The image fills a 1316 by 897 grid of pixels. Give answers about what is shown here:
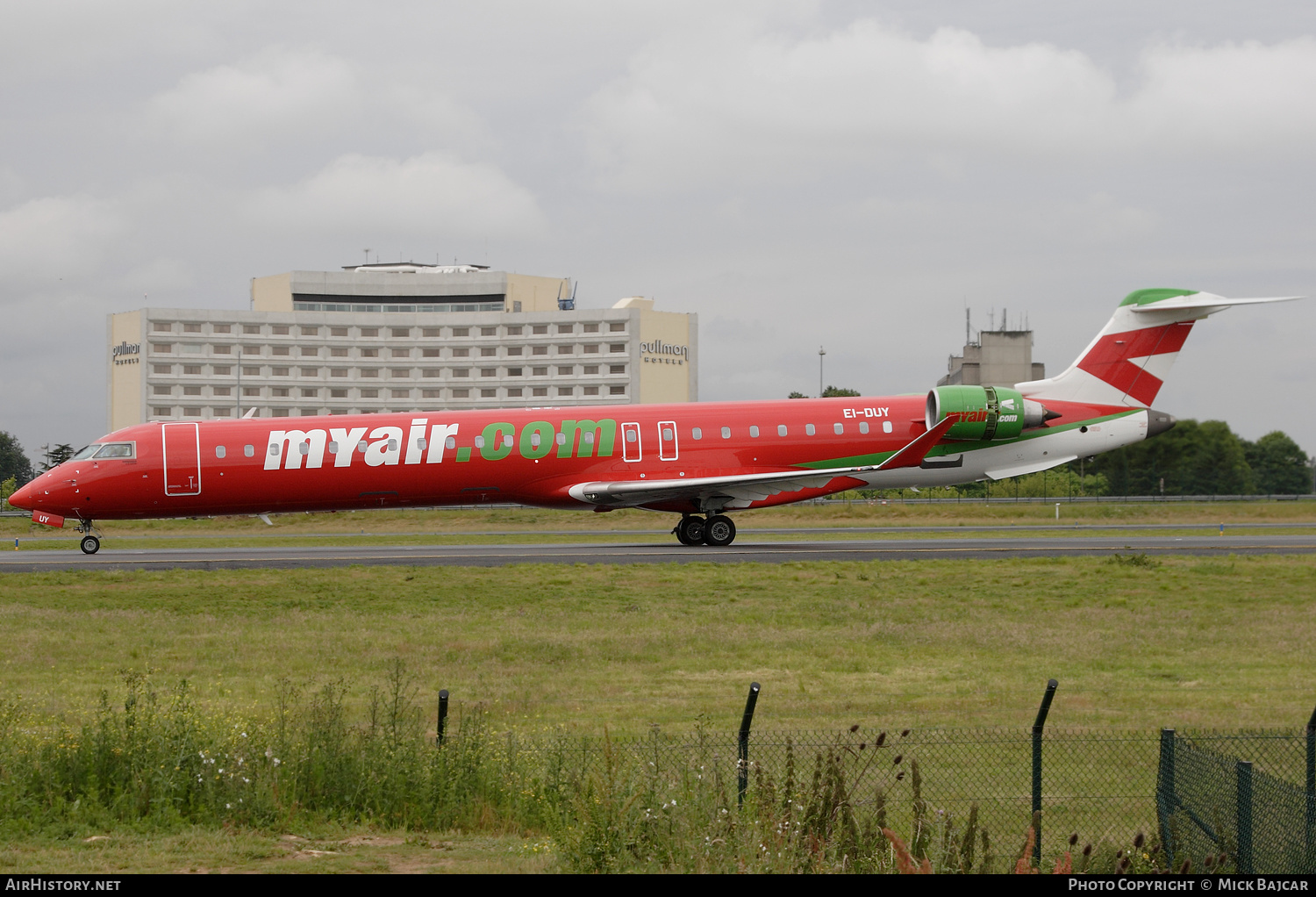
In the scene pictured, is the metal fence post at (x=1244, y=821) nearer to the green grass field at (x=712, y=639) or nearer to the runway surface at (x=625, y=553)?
the green grass field at (x=712, y=639)

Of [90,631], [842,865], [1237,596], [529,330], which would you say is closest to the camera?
[842,865]

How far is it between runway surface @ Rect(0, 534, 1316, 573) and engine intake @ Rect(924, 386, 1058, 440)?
3.34 m

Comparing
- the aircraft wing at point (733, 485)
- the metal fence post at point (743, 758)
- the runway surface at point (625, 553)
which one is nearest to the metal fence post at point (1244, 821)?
the metal fence post at point (743, 758)

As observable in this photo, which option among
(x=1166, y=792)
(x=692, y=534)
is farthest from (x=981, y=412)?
(x=1166, y=792)

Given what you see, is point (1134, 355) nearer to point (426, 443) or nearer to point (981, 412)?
point (981, 412)

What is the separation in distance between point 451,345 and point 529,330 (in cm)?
1072

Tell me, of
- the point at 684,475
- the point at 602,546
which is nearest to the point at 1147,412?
the point at 684,475

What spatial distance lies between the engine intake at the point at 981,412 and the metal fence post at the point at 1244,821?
2552 cm

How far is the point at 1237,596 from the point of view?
78.5 ft

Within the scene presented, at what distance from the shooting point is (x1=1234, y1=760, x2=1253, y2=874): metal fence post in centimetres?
Answer: 828

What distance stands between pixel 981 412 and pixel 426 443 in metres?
15.5

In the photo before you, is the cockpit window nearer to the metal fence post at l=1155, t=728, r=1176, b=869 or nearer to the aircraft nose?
the aircraft nose

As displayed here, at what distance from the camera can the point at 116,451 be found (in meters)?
31.5

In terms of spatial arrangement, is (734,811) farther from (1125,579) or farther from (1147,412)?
(1147,412)
